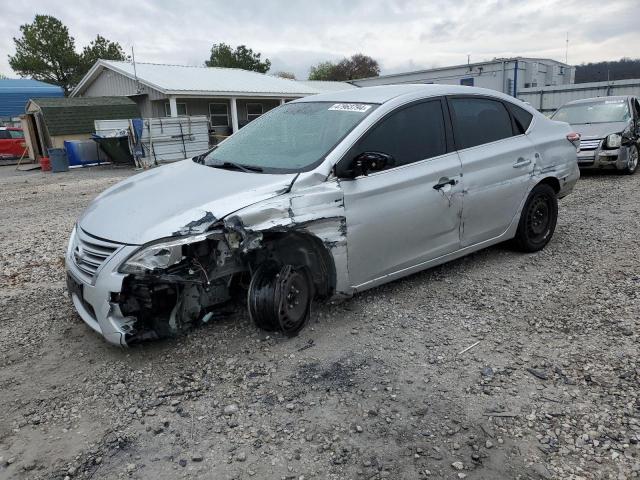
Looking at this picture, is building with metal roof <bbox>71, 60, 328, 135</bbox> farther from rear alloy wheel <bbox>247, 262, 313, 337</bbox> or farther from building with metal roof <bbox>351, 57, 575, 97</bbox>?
rear alloy wheel <bbox>247, 262, 313, 337</bbox>

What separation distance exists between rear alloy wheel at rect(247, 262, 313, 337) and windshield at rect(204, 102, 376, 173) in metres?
0.74

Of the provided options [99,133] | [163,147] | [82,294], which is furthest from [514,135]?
[99,133]

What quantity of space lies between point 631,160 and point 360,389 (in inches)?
403

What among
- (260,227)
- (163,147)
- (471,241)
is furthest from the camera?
(163,147)

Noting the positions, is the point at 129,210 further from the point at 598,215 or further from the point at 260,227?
the point at 598,215

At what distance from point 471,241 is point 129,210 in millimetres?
2956

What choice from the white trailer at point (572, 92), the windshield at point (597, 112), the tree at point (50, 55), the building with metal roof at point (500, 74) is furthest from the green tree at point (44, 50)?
the windshield at point (597, 112)

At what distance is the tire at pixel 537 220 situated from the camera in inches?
201

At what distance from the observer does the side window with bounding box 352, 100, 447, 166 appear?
3.89m

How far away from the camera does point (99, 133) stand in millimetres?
18469

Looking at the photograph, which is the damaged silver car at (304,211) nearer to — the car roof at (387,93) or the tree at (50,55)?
the car roof at (387,93)

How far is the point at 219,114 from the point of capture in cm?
2511

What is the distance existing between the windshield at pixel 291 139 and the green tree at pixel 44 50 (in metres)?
46.6

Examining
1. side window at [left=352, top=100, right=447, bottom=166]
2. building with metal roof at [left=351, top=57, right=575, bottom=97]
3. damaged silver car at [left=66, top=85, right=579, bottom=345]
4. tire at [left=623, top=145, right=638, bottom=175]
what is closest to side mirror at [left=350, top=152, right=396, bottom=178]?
damaged silver car at [left=66, top=85, right=579, bottom=345]
